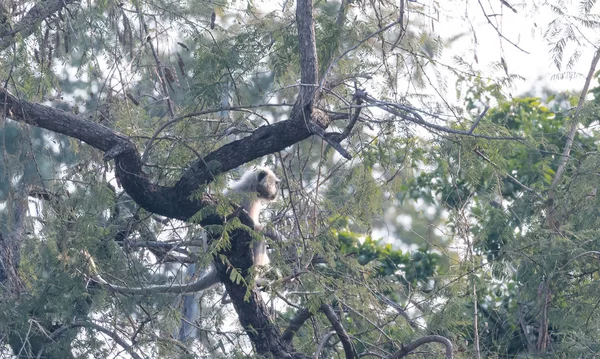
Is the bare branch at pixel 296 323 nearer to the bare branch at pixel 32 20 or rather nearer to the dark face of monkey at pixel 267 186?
the dark face of monkey at pixel 267 186

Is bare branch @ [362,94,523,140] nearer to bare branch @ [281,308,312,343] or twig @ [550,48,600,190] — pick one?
bare branch @ [281,308,312,343]

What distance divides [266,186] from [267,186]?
0.01m

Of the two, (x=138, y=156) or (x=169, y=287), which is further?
(x=169, y=287)

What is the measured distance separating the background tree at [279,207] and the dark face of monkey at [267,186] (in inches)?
31.1

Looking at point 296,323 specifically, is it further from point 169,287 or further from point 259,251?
point 259,251

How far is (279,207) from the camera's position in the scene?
6.66 metres

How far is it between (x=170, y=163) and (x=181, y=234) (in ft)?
3.61

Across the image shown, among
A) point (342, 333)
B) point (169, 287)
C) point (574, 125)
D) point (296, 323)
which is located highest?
point (574, 125)

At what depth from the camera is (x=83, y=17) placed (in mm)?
5977

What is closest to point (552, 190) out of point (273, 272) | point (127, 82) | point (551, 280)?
point (551, 280)

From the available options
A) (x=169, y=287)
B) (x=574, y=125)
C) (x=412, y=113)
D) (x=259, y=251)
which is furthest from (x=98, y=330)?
(x=574, y=125)

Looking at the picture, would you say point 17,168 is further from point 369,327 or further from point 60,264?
point 369,327

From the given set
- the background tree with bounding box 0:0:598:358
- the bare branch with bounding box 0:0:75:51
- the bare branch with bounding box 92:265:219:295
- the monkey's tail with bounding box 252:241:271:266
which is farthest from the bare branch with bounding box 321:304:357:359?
the bare branch with bounding box 0:0:75:51

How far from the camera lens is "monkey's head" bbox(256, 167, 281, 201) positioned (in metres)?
7.32
